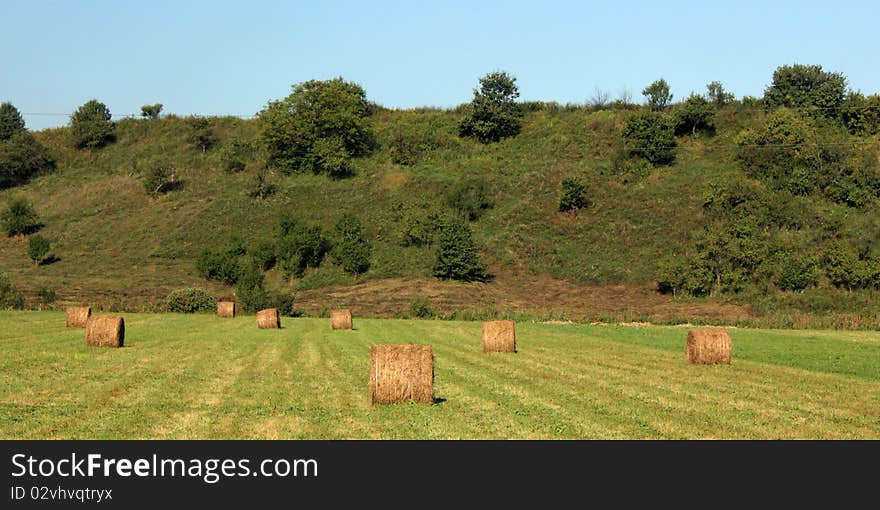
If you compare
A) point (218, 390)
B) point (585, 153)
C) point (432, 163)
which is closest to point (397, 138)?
point (432, 163)

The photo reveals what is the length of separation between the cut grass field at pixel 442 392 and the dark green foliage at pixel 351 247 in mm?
40588

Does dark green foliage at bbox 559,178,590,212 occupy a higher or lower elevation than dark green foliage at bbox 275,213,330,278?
higher

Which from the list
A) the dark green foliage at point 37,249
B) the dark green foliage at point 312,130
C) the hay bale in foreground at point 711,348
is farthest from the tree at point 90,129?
the hay bale in foreground at point 711,348

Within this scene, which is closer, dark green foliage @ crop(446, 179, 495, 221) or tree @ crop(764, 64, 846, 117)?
dark green foliage @ crop(446, 179, 495, 221)

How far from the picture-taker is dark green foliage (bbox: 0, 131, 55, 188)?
111 m

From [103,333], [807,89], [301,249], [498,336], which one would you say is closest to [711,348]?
[498,336]

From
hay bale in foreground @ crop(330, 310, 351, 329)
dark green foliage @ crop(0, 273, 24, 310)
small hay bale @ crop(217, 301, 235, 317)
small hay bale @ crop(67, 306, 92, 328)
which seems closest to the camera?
small hay bale @ crop(67, 306, 92, 328)

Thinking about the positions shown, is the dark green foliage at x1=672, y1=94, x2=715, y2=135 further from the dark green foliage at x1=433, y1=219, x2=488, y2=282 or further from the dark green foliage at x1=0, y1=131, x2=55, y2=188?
the dark green foliage at x1=0, y1=131, x2=55, y2=188

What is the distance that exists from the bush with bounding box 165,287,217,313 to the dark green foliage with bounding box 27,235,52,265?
2805 cm

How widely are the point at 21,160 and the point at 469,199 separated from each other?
5563cm

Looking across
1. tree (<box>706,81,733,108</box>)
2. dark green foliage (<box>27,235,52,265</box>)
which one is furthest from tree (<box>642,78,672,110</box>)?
dark green foliage (<box>27,235,52,265</box>)

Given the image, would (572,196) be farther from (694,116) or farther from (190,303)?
(190,303)

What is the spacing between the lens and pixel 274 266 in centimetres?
8050
